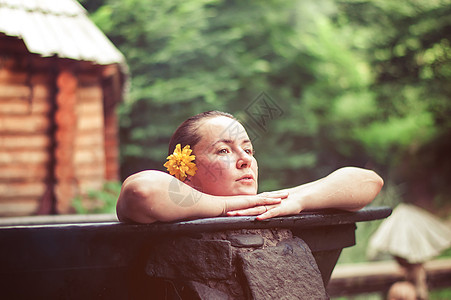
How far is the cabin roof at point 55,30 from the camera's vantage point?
207 inches

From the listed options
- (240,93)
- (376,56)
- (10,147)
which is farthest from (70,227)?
(240,93)

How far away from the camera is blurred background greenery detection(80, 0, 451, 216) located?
9.18 meters

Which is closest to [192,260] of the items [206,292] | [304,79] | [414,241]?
[206,292]

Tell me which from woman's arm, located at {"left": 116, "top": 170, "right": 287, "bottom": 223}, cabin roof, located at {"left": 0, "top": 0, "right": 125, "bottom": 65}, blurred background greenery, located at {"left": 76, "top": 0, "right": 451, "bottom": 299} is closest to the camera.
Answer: woman's arm, located at {"left": 116, "top": 170, "right": 287, "bottom": 223}

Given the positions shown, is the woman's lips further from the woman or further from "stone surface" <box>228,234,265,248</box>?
"stone surface" <box>228,234,265,248</box>

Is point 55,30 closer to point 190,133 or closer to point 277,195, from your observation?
point 190,133

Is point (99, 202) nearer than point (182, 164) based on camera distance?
No

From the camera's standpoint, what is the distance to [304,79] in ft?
41.4

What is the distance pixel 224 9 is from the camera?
39.0ft

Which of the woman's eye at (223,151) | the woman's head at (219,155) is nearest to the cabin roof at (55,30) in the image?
the woman's head at (219,155)

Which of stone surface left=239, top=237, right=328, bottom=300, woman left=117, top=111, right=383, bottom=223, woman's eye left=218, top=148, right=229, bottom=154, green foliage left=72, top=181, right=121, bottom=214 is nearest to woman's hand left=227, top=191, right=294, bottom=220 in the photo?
woman left=117, top=111, right=383, bottom=223

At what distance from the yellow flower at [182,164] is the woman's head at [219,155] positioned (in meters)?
0.03

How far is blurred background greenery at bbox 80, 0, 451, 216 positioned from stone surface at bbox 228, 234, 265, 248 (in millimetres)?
6274

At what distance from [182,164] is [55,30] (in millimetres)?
4751
